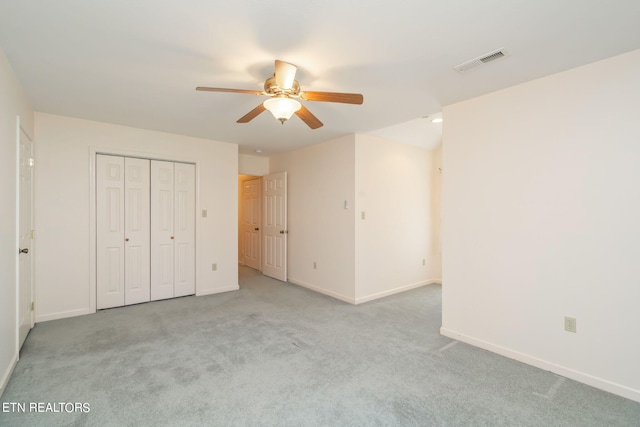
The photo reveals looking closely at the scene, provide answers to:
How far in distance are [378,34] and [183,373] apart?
9.25 feet

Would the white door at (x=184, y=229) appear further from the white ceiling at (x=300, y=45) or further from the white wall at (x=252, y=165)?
the white ceiling at (x=300, y=45)

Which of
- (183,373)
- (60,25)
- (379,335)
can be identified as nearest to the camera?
(60,25)

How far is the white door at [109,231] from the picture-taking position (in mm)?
3818

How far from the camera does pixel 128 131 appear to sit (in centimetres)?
396

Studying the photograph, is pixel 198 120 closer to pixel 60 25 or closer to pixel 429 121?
pixel 60 25

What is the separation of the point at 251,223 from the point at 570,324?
5.45 metres

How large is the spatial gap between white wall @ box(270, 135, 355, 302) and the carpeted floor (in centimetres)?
101

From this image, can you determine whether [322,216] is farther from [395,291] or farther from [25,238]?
[25,238]

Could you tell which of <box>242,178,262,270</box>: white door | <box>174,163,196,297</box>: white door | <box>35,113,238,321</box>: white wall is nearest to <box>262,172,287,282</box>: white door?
<box>242,178,262,270</box>: white door

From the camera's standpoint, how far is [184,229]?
4.48 meters

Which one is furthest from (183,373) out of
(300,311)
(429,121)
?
(429,121)

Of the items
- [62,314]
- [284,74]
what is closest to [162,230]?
[62,314]

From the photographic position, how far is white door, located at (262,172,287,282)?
5434mm

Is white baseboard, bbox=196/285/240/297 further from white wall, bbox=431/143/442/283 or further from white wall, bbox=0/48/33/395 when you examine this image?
white wall, bbox=431/143/442/283
